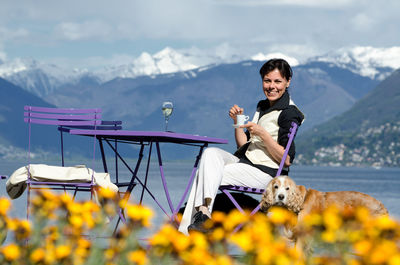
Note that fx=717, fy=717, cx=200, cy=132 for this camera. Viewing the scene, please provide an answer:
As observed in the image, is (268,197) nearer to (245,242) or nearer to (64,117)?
(64,117)

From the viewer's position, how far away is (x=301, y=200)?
446 centimetres

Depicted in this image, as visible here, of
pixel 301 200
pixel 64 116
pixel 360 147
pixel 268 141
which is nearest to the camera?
pixel 301 200

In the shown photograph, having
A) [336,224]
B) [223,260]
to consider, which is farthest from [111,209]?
Result: [336,224]

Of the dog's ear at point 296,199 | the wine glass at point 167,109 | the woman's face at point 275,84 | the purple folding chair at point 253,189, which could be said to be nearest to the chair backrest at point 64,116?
the wine glass at point 167,109

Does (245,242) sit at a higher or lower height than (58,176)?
higher

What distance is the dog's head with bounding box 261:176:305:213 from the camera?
14.3 ft

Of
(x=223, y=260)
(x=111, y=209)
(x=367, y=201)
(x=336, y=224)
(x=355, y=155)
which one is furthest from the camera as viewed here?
(x=355, y=155)

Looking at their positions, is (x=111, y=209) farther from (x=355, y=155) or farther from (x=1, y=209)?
(x=355, y=155)

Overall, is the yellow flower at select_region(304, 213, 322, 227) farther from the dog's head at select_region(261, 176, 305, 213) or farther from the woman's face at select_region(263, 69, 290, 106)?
the woman's face at select_region(263, 69, 290, 106)

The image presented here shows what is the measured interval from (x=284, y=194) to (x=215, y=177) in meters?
0.49

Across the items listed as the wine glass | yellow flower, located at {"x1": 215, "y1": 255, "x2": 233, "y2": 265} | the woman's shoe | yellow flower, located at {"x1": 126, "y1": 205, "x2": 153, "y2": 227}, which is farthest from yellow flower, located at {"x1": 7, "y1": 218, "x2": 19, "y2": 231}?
the wine glass

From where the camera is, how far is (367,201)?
4648 millimetres

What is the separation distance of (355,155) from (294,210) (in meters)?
151

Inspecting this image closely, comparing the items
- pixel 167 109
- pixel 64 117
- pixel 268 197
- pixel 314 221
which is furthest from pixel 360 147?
pixel 314 221
